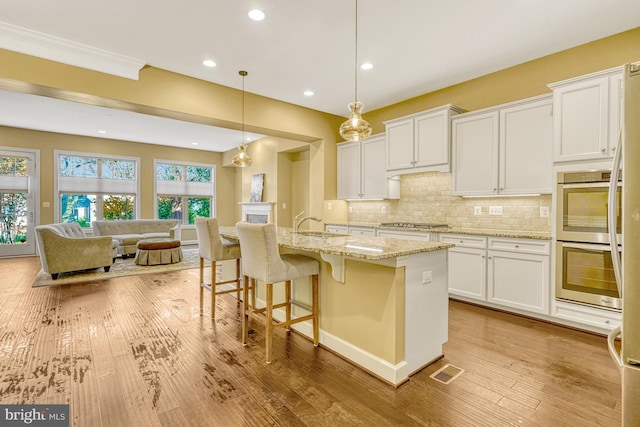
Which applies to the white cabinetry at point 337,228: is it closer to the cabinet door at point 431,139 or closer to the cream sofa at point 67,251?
the cabinet door at point 431,139

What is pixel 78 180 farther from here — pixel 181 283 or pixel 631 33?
pixel 631 33

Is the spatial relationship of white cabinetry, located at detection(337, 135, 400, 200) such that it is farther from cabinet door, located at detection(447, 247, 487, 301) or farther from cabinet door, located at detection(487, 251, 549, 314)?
cabinet door, located at detection(487, 251, 549, 314)

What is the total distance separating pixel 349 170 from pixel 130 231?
18.6ft

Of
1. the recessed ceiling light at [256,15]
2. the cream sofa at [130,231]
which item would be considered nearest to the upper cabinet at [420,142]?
the recessed ceiling light at [256,15]

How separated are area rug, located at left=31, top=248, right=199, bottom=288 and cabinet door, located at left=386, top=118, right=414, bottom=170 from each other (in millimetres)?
4245

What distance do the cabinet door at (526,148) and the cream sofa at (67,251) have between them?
6.31 m

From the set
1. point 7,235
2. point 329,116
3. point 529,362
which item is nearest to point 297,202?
point 329,116

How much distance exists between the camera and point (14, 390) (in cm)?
199

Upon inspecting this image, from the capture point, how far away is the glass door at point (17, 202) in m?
7.00

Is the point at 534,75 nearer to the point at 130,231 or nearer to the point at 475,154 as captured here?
the point at 475,154

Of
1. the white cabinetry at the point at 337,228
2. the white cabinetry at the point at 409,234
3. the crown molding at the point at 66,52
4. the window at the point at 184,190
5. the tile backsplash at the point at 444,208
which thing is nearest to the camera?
the crown molding at the point at 66,52

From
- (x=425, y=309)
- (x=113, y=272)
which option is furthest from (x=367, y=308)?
(x=113, y=272)

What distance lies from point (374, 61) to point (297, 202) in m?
A: 4.18

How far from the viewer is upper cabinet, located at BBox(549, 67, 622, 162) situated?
2729 millimetres
